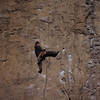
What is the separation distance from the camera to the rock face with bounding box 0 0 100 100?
10.5 ft

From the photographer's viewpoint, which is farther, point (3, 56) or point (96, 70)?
point (96, 70)

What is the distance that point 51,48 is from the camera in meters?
3.29

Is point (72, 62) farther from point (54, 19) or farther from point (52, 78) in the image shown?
point (54, 19)

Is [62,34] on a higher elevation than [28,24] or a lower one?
lower

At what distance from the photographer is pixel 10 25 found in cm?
322

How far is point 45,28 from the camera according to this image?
10.8 ft

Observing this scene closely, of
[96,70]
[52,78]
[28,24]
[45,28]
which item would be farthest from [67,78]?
[28,24]

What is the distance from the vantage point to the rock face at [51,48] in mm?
3205

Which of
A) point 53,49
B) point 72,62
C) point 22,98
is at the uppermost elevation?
point 53,49

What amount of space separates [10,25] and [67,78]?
1.53 metres

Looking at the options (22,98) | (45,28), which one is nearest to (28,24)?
(45,28)

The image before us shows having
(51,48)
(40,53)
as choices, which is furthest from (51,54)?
(40,53)

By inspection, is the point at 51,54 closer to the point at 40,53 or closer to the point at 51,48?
the point at 51,48

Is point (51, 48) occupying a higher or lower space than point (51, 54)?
higher
